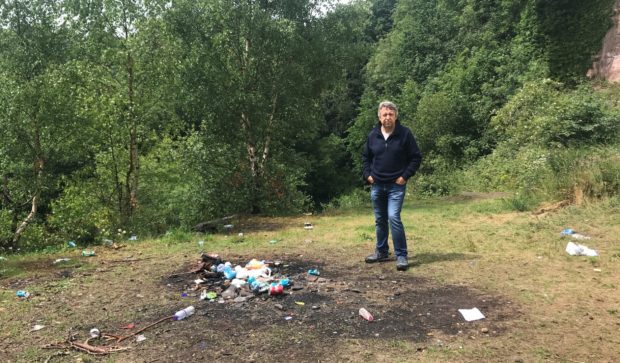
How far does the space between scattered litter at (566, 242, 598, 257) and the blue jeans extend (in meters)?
2.08

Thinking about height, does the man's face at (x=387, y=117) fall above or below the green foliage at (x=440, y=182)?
above

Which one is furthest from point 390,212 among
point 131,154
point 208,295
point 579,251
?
point 131,154

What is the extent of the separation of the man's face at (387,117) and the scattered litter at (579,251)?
2687 millimetres

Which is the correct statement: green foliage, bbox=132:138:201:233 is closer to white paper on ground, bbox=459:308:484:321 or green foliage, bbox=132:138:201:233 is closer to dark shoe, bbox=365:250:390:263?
dark shoe, bbox=365:250:390:263

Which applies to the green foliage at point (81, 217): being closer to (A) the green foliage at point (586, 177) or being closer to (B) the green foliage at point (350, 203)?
(B) the green foliage at point (350, 203)

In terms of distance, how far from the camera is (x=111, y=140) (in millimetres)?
11844

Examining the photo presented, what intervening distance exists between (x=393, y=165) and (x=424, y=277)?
131cm

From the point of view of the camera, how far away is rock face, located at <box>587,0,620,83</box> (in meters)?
18.3

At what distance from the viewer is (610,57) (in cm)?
1858

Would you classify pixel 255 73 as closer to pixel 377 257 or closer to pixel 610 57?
pixel 377 257

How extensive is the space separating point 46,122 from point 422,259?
8.46 m

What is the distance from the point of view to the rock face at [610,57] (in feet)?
59.9

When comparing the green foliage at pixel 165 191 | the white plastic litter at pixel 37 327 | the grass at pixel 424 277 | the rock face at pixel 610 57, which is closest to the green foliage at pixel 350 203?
the grass at pixel 424 277

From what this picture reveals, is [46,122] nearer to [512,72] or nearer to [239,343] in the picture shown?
[239,343]
